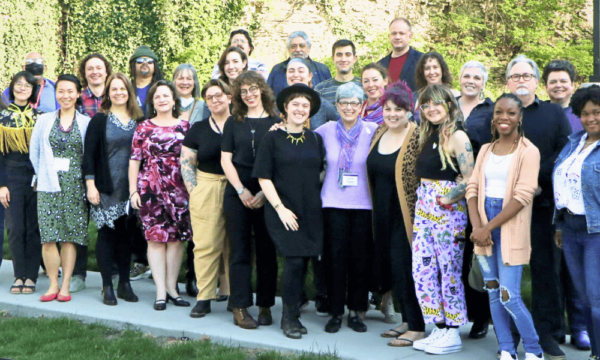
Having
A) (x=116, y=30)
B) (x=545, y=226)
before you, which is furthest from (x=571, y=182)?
(x=116, y=30)

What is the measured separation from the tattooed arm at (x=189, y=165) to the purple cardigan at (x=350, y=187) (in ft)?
3.92

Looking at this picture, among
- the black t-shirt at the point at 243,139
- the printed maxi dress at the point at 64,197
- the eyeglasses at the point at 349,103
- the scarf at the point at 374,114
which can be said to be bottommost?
the printed maxi dress at the point at 64,197

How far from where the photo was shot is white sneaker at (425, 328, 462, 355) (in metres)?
5.27

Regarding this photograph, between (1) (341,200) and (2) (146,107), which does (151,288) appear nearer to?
(2) (146,107)

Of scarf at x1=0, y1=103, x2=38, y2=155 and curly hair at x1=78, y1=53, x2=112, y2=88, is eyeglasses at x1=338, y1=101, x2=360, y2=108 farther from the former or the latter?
scarf at x1=0, y1=103, x2=38, y2=155

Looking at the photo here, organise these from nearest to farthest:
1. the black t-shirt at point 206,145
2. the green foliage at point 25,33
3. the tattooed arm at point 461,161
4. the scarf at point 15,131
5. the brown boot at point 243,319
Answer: the tattooed arm at point 461,161, the brown boot at point 243,319, the black t-shirt at point 206,145, the scarf at point 15,131, the green foliage at point 25,33

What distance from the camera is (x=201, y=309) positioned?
21.3 feet

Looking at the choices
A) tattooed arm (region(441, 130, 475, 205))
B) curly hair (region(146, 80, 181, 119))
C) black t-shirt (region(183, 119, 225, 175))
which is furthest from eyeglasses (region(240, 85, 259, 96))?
tattooed arm (region(441, 130, 475, 205))

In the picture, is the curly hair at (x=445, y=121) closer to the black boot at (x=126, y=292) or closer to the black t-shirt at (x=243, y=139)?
the black t-shirt at (x=243, y=139)

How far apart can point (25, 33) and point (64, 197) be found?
50.7 ft

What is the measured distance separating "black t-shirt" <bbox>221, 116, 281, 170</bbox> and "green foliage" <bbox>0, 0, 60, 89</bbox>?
16257 mm

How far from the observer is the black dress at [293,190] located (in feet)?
19.1

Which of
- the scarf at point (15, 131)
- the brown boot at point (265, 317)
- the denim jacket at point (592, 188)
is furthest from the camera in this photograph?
the scarf at point (15, 131)

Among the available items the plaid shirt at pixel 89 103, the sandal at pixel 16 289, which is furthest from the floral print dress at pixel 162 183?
the sandal at pixel 16 289
